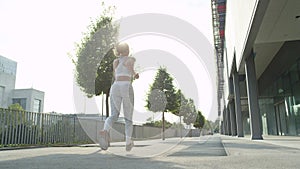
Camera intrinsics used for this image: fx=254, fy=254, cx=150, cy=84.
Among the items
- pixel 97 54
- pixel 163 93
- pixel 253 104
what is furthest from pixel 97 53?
pixel 163 93

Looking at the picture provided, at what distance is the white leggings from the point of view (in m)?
4.15

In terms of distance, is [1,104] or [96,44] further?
[1,104]

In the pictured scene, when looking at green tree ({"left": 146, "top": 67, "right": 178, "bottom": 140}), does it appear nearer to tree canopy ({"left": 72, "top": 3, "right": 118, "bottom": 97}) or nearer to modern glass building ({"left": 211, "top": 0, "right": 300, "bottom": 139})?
modern glass building ({"left": 211, "top": 0, "right": 300, "bottom": 139})

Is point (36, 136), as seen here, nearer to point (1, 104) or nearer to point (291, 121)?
point (291, 121)

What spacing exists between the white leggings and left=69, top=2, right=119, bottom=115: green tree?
6.19 meters

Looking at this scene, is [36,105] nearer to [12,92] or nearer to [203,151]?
[12,92]

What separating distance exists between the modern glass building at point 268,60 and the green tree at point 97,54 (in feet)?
18.3

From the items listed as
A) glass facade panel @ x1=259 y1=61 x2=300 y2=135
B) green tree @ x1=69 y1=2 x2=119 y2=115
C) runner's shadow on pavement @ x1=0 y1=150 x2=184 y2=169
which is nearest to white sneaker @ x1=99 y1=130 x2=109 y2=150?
runner's shadow on pavement @ x1=0 y1=150 x2=184 y2=169

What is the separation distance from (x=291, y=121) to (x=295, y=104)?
175 centimetres

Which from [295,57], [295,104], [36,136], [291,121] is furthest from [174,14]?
[291,121]

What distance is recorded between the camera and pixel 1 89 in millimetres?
53594

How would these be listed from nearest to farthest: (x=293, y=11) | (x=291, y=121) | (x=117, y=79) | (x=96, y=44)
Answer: (x=117, y=79) → (x=293, y=11) → (x=96, y=44) → (x=291, y=121)

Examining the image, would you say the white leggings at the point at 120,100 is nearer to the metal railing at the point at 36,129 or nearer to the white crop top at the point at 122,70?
the white crop top at the point at 122,70

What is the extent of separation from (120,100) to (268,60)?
16.3 meters
